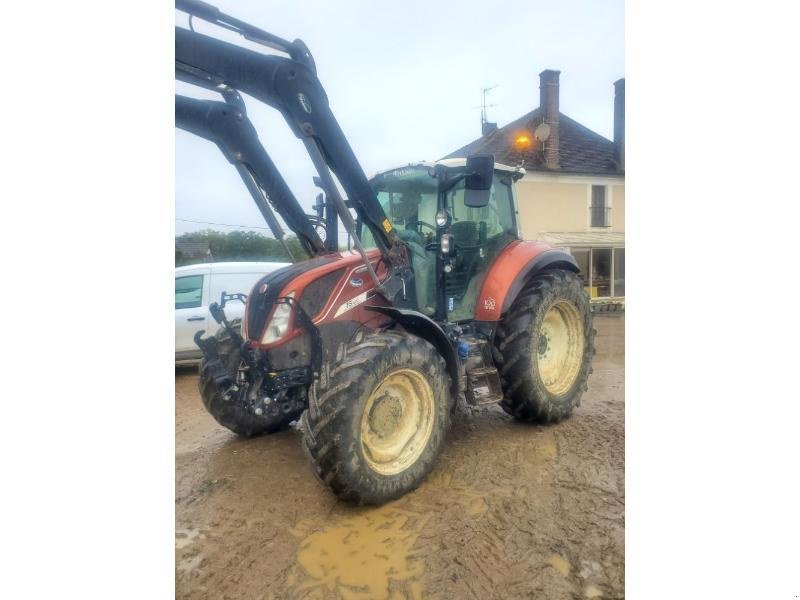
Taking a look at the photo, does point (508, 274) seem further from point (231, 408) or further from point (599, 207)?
point (231, 408)

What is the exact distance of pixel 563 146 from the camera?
2707mm

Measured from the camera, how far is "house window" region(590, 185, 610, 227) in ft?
8.22

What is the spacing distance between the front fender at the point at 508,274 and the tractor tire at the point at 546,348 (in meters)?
0.13

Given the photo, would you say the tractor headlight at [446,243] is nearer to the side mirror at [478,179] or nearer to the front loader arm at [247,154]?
the side mirror at [478,179]

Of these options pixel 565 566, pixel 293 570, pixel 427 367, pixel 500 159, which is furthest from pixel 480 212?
pixel 293 570

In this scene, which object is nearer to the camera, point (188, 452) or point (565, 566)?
point (565, 566)

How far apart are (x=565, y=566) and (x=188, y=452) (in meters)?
2.23

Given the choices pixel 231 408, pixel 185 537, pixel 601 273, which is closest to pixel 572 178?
pixel 601 273

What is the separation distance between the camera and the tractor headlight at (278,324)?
2.49 meters

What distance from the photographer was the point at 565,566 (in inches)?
72.2

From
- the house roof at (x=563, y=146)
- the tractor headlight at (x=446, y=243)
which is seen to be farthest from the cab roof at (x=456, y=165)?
the tractor headlight at (x=446, y=243)
